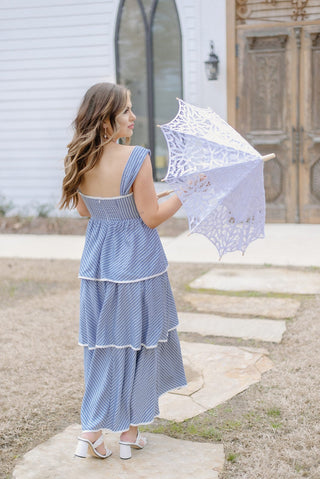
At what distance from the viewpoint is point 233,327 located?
4.35m

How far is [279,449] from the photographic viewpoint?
8.77ft

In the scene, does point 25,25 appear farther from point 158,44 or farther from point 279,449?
point 279,449

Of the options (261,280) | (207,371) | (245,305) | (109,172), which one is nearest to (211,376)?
(207,371)

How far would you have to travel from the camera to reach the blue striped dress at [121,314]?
8.39ft

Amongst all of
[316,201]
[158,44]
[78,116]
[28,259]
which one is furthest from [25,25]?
[78,116]

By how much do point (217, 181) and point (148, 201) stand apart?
0.29 m

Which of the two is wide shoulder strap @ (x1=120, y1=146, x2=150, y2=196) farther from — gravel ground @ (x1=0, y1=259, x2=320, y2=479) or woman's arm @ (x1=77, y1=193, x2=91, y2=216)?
gravel ground @ (x1=0, y1=259, x2=320, y2=479)

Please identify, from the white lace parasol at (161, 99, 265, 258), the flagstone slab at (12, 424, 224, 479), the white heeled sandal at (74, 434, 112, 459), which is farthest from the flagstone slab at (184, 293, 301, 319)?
the white heeled sandal at (74, 434, 112, 459)

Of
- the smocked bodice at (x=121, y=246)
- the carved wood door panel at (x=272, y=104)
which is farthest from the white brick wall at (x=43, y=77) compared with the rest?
the smocked bodice at (x=121, y=246)

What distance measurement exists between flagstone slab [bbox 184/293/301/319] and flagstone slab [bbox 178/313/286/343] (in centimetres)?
14

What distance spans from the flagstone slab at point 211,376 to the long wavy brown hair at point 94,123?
53.2 inches

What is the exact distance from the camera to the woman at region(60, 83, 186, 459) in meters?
2.49

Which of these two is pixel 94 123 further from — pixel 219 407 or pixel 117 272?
pixel 219 407

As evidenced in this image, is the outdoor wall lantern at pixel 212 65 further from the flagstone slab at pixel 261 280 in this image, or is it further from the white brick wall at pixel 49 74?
the flagstone slab at pixel 261 280
